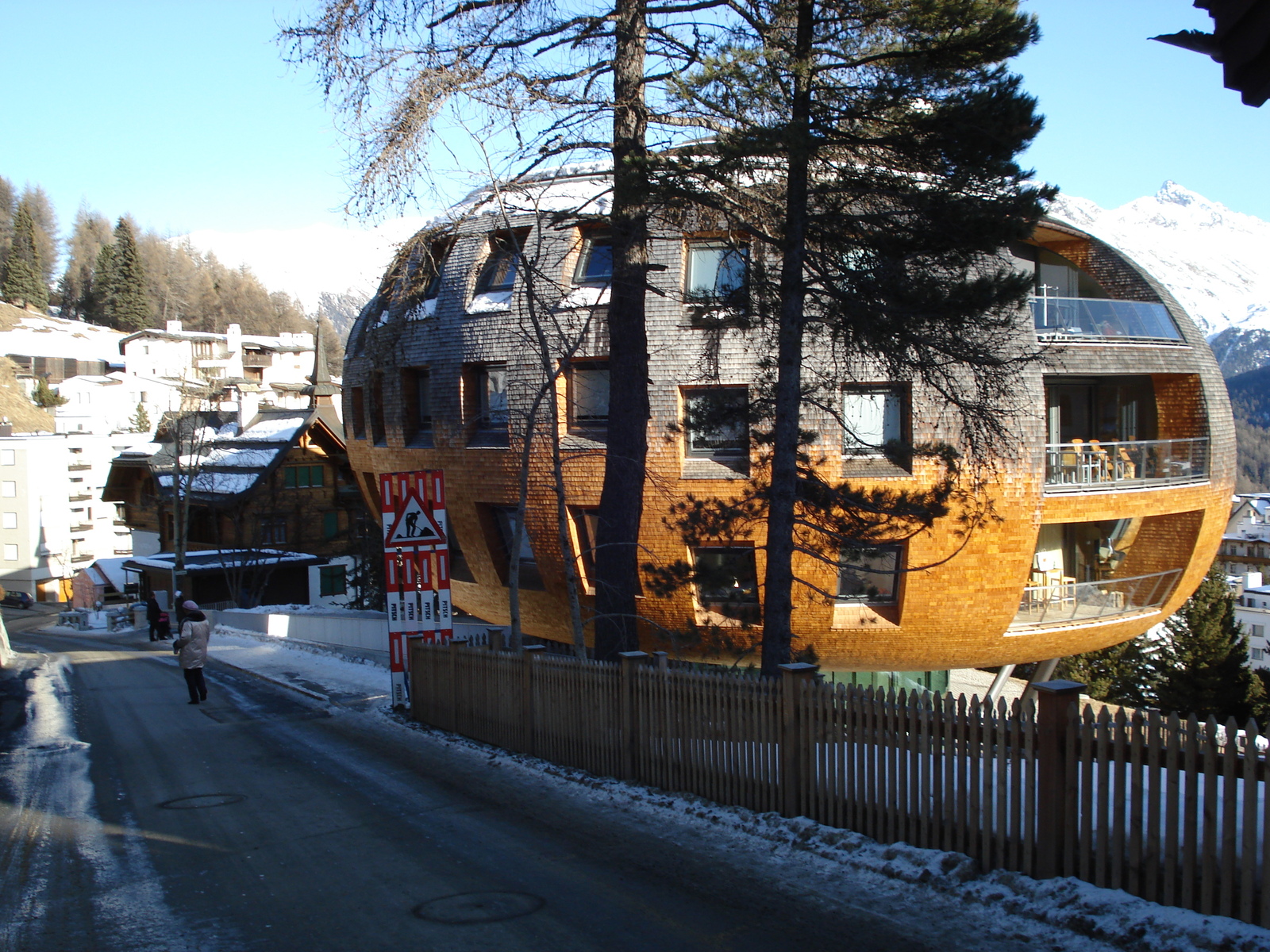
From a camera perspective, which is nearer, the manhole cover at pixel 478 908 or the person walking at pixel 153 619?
the manhole cover at pixel 478 908

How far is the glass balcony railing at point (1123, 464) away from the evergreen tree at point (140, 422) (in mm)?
94843

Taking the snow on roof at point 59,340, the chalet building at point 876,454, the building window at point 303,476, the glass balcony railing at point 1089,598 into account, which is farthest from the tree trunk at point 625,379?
the snow on roof at point 59,340

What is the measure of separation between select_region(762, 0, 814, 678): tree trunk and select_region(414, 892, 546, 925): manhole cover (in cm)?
447

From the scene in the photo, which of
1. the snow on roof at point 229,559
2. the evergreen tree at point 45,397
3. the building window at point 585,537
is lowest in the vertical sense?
the snow on roof at point 229,559

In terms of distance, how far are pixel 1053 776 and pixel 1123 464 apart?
1543cm

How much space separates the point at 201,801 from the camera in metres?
9.55

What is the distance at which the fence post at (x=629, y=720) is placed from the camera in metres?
9.70

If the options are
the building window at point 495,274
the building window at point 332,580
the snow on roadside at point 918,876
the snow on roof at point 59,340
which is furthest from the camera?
the snow on roof at point 59,340

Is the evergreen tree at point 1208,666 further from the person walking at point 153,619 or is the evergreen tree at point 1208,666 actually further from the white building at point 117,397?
the white building at point 117,397

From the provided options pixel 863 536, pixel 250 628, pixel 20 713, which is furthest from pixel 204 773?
pixel 250 628

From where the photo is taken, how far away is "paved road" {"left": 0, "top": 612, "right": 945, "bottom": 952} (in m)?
5.97

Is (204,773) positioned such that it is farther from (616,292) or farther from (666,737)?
(616,292)

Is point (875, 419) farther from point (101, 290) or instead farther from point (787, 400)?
point (101, 290)

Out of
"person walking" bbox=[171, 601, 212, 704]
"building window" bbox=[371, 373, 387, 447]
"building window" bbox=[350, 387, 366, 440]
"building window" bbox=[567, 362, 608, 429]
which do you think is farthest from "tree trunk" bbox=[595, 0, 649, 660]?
"building window" bbox=[350, 387, 366, 440]
